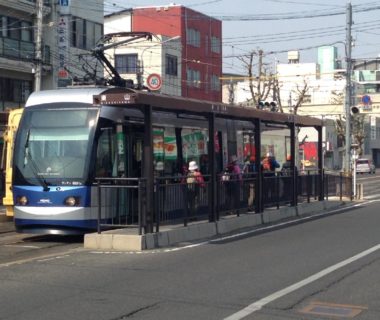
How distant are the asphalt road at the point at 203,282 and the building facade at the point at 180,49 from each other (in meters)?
41.8

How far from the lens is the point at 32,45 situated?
38.8m

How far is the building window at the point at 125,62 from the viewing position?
180 ft

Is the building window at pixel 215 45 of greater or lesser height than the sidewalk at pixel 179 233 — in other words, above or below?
above

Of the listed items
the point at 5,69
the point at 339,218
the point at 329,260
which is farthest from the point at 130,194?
the point at 5,69

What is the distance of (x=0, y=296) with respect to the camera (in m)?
8.66

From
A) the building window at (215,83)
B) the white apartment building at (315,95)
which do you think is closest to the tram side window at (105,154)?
the building window at (215,83)

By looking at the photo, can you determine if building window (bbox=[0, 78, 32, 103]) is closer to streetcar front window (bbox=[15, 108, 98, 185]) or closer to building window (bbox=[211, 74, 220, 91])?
streetcar front window (bbox=[15, 108, 98, 185])

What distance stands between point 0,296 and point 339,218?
46.0ft

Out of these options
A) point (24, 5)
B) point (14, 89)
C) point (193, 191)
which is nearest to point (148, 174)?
point (193, 191)

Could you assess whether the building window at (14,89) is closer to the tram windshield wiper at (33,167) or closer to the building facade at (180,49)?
the building facade at (180,49)

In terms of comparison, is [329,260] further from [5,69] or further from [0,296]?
[5,69]

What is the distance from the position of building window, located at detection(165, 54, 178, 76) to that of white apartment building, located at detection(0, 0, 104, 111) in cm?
1448

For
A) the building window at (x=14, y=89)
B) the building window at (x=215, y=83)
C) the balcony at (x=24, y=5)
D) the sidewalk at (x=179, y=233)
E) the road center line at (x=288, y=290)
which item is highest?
the balcony at (x=24, y=5)

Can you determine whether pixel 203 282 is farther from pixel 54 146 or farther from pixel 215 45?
pixel 215 45
